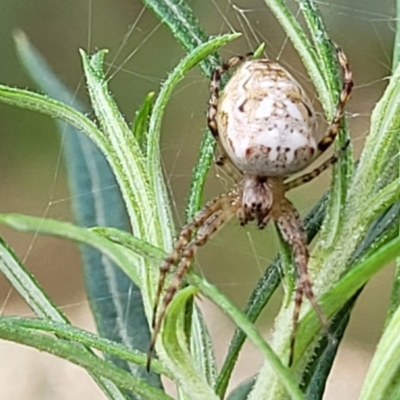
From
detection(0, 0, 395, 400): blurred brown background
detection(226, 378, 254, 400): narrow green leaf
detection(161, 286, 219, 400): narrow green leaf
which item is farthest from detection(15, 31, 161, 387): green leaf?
detection(0, 0, 395, 400): blurred brown background

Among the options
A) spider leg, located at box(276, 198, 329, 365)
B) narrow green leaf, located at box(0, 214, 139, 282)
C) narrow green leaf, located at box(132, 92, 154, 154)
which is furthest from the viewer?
narrow green leaf, located at box(132, 92, 154, 154)

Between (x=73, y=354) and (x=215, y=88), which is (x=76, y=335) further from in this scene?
(x=215, y=88)

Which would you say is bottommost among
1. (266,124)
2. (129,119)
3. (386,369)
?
(386,369)

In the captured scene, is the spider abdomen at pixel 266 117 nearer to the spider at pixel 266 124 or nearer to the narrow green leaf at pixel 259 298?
the spider at pixel 266 124

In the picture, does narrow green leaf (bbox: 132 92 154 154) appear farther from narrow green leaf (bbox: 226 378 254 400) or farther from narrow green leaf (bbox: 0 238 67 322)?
narrow green leaf (bbox: 226 378 254 400)

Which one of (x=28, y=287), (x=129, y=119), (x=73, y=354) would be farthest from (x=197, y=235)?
(x=129, y=119)

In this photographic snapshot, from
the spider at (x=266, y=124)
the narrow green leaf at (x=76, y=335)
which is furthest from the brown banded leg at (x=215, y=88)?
the narrow green leaf at (x=76, y=335)
